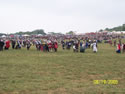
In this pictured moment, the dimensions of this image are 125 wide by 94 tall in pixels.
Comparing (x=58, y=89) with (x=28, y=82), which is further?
(x=28, y=82)

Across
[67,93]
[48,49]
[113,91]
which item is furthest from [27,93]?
[48,49]

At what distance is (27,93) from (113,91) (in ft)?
9.72

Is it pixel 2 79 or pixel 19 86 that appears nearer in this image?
pixel 19 86

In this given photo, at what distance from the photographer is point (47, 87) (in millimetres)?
6977

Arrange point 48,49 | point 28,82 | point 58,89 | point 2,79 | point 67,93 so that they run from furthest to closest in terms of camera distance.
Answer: point 48,49 < point 2,79 < point 28,82 < point 58,89 < point 67,93

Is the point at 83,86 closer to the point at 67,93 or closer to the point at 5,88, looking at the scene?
the point at 67,93

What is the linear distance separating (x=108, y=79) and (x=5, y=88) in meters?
4.44

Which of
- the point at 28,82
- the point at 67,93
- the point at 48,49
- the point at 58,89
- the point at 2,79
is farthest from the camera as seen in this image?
the point at 48,49

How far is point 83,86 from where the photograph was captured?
7.17m

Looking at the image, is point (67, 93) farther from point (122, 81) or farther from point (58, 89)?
point (122, 81)

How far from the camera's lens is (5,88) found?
22.5 feet

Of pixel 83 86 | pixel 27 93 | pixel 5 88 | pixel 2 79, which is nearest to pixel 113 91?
pixel 83 86

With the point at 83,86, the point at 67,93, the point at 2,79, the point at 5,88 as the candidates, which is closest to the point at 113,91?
the point at 83,86

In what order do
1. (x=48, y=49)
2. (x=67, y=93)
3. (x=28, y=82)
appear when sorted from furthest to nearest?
(x=48, y=49) → (x=28, y=82) → (x=67, y=93)
